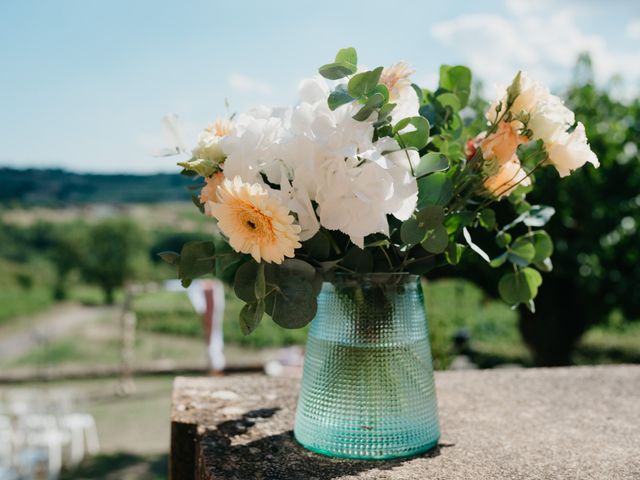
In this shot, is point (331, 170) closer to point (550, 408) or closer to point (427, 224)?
point (427, 224)

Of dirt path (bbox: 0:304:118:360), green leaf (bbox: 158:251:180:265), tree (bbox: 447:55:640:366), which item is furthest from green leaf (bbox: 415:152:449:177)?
dirt path (bbox: 0:304:118:360)

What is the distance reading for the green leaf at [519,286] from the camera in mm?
1160

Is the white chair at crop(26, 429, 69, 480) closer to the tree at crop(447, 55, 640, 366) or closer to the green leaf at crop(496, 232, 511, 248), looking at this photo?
the tree at crop(447, 55, 640, 366)

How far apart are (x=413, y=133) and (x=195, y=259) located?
36cm

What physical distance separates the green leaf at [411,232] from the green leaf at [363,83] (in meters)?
0.18

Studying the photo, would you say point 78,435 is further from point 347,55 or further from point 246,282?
point 347,55

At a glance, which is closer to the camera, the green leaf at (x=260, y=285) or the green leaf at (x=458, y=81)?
the green leaf at (x=260, y=285)

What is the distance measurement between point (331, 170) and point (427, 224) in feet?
0.51

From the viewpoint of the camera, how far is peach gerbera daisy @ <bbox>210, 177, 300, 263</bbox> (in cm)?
85

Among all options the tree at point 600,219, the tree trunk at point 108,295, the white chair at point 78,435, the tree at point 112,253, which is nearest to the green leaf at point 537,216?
the tree at point 600,219

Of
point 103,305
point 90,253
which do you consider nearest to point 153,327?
point 103,305

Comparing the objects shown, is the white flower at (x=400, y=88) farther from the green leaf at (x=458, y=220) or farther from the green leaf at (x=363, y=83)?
the green leaf at (x=458, y=220)

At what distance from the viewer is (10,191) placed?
39031mm

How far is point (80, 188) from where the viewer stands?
3962cm
